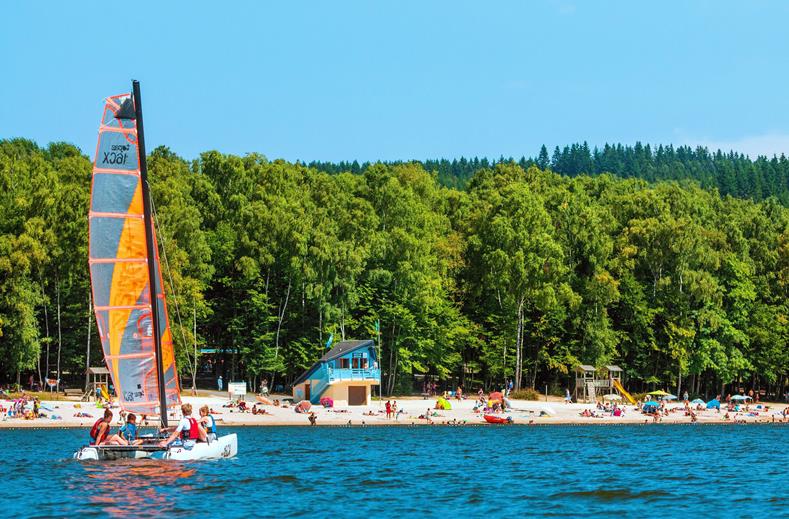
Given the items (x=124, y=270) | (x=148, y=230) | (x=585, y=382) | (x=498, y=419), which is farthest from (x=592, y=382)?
(x=148, y=230)

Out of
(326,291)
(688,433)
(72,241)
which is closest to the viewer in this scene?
(688,433)

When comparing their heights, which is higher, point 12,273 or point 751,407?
point 12,273

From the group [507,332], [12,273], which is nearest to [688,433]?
[507,332]

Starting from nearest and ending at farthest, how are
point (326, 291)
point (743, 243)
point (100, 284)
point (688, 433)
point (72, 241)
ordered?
point (100, 284), point (688, 433), point (72, 241), point (326, 291), point (743, 243)

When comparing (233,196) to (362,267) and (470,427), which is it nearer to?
(362,267)

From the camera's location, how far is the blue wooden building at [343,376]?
73250 millimetres

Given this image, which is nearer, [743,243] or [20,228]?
[20,228]

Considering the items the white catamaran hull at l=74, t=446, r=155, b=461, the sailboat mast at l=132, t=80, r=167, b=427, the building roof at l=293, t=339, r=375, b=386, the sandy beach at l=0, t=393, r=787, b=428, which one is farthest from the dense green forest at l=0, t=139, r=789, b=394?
the sailboat mast at l=132, t=80, r=167, b=427

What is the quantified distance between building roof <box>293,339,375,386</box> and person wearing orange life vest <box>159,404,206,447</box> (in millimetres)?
36683

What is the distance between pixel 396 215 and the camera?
87062 mm

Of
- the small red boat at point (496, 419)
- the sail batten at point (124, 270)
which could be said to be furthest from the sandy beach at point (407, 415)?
the sail batten at point (124, 270)

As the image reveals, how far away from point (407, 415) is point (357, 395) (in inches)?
239

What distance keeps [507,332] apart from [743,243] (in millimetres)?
25109

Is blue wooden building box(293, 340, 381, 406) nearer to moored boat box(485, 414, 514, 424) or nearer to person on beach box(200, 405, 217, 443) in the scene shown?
moored boat box(485, 414, 514, 424)
